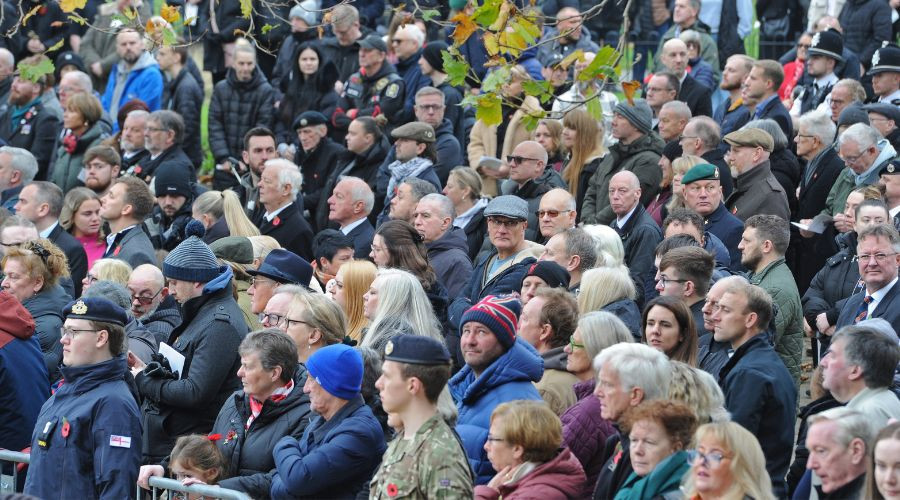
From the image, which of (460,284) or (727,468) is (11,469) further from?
(727,468)

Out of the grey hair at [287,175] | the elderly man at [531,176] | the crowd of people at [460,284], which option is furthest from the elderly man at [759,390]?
the grey hair at [287,175]

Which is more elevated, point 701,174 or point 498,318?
point 498,318

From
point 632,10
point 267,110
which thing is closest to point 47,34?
point 267,110

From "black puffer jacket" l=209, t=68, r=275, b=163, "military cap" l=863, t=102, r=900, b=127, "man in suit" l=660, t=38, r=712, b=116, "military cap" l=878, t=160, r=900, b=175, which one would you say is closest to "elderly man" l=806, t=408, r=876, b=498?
"military cap" l=878, t=160, r=900, b=175

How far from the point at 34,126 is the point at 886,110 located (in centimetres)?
918

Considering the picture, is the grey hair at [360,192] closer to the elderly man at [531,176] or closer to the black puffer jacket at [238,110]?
the elderly man at [531,176]

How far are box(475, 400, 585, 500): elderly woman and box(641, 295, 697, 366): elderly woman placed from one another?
4.30ft

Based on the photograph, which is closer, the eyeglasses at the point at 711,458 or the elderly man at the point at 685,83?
the eyeglasses at the point at 711,458

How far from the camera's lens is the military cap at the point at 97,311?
718 cm

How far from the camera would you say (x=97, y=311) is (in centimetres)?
718

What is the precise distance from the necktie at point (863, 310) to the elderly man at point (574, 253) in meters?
1.72

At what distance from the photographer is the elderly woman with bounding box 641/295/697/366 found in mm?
7254

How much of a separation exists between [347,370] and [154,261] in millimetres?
4747

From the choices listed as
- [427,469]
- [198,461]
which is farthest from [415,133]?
[427,469]
